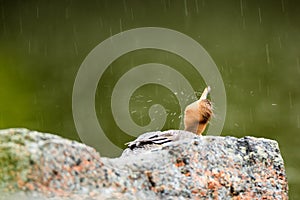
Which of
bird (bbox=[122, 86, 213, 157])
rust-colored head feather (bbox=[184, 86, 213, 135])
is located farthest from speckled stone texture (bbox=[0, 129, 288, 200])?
rust-colored head feather (bbox=[184, 86, 213, 135])

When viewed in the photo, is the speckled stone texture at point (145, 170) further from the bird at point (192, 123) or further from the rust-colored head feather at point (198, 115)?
the rust-colored head feather at point (198, 115)

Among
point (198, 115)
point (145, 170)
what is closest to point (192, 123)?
point (198, 115)

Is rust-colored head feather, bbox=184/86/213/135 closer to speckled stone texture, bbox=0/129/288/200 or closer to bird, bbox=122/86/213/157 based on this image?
bird, bbox=122/86/213/157

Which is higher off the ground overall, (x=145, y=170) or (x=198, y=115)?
(x=198, y=115)

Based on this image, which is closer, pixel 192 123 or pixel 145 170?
pixel 145 170

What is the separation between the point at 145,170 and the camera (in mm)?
1272

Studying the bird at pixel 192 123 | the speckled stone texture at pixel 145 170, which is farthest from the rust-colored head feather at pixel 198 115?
the speckled stone texture at pixel 145 170

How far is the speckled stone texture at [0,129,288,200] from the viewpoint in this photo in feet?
3.53

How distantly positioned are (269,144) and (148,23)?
12.0 feet

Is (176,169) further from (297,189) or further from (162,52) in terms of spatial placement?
(162,52)

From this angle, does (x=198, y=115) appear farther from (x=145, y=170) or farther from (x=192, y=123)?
(x=145, y=170)

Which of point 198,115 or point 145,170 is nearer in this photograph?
point 145,170

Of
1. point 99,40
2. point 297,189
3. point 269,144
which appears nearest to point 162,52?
point 99,40

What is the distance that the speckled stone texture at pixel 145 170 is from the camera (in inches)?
42.3
